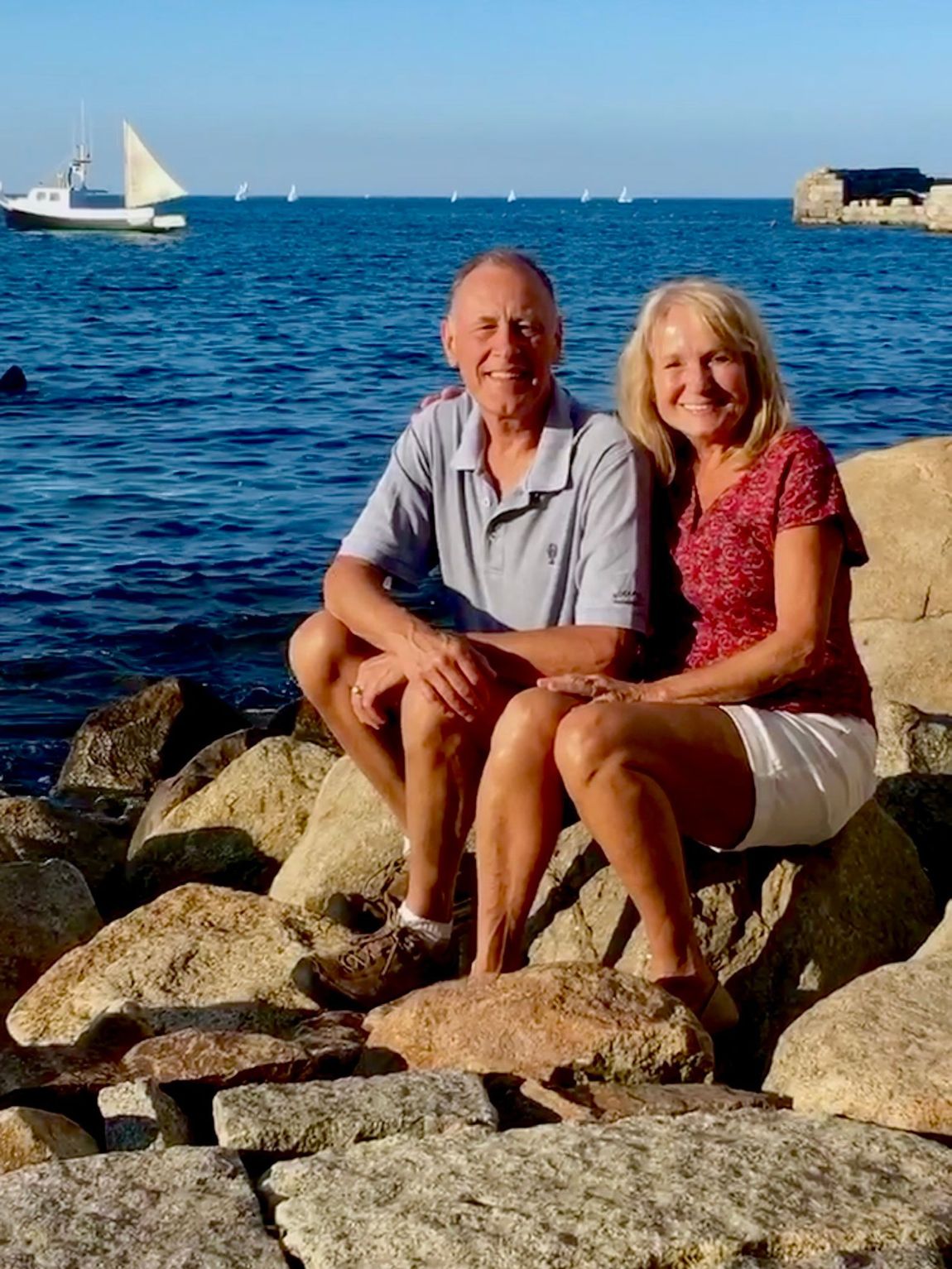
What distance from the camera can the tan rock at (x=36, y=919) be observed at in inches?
225

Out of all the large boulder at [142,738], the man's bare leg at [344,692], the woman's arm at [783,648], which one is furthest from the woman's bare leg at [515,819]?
the large boulder at [142,738]

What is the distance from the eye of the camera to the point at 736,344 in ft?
15.0

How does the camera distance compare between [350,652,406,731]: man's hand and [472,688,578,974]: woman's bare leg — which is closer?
[472,688,578,974]: woman's bare leg

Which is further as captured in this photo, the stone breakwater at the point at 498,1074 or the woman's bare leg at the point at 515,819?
the woman's bare leg at the point at 515,819

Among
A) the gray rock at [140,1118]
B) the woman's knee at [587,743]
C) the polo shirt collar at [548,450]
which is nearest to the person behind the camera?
the gray rock at [140,1118]

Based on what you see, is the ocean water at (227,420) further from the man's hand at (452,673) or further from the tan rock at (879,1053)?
the tan rock at (879,1053)

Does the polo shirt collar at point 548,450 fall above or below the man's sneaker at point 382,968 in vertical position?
above

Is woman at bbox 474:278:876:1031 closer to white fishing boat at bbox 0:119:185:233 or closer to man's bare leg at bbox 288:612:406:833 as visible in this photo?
man's bare leg at bbox 288:612:406:833

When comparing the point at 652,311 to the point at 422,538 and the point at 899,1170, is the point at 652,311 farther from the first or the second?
the point at 899,1170

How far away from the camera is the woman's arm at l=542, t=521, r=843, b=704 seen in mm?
4480

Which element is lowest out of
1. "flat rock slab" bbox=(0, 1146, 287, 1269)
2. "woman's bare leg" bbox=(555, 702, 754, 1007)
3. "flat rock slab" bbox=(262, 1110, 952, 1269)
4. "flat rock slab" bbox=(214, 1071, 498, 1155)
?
"flat rock slab" bbox=(214, 1071, 498, 1155)

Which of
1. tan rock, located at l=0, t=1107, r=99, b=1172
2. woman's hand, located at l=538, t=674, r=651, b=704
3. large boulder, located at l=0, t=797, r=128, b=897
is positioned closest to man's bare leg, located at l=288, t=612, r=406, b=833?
woman's hand, located at l=538, t=674, r=651, b=704

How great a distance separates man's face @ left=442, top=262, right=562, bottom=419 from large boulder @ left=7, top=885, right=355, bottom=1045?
1.62 meters

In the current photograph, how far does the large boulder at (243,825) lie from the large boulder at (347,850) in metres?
0.64
